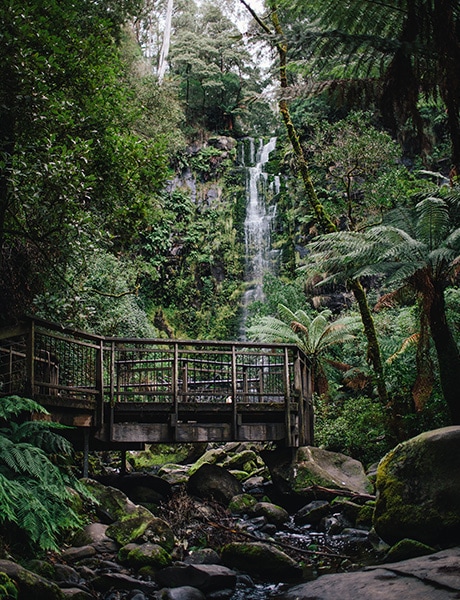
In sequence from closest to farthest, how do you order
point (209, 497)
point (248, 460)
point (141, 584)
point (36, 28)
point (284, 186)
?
point (141, 584), point (36, 28), point (209, 497), point (248, 460), point (284, 186)

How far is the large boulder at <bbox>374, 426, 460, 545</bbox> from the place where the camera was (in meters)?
6.38

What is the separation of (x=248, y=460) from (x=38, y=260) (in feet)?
24.2

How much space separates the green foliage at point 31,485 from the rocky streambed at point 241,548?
1.16 feet

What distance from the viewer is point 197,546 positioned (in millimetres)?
7152

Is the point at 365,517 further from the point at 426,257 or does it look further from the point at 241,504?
the point at 426,257

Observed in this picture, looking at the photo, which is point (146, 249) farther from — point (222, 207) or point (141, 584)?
point (141, 584)

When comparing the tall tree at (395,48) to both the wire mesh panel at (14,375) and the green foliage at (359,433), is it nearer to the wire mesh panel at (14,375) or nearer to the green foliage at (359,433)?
the wire mesh panel at (14,375)

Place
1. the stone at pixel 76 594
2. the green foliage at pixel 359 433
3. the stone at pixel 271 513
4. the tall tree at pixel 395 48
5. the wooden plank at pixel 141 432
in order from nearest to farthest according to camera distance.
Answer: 1. the tall tree at pixel 395 48
2. the stone at pixel 76 594
3. the stone at pixel 271 513
4. the wooden plank at pixel 141 432
5. the green foliage at pixel 359 433

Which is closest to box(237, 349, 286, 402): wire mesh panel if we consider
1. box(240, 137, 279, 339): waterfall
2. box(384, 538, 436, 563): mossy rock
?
box(384, 538, 436, 563): mossy rock

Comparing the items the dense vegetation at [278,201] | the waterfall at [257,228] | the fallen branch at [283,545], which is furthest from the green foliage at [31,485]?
the waterfall at [257,228]

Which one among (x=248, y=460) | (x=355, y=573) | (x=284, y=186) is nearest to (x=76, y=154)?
(x=355, y=573)

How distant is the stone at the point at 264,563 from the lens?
6.15 metres

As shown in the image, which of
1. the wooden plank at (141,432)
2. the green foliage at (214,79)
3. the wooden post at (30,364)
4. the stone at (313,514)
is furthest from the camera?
the green foliage at (214,79)

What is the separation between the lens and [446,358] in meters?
9.09
